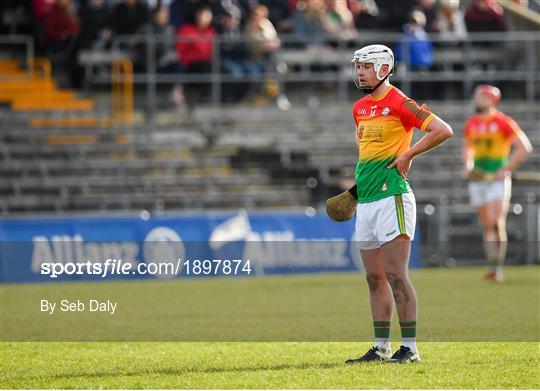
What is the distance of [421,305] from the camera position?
14.9 metres

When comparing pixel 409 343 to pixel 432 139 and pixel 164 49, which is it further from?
pixel 164 49

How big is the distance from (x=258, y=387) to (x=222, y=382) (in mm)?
367

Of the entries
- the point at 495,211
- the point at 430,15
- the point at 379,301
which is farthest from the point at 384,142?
the point at 430,15

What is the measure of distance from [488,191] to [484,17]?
8.44m

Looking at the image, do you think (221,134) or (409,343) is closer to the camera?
(409,343)

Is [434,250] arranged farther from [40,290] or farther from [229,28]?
[40,290]

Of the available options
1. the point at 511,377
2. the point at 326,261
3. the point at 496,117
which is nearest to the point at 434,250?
the point at 326,261

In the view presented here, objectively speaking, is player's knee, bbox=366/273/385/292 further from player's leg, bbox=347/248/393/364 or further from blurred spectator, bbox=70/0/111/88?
blurred spectator, bbox=70/0/111/88

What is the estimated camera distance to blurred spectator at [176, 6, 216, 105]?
25.1 meters

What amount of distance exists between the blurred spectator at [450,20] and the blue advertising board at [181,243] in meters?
6.46

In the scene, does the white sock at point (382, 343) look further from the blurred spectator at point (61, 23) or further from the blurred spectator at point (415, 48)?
the blurred spectator at point (415, 48)

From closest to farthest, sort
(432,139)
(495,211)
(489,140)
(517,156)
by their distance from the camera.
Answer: (432,139) < (517,156) < (495,211) < (489,140)

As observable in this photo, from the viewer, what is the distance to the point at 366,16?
89.9 ft

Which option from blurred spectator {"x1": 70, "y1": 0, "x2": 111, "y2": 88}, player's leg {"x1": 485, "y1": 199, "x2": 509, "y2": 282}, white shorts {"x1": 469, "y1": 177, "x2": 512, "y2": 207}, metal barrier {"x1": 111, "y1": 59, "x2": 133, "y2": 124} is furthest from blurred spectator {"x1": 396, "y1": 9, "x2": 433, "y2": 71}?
player's leg {"x1": 485, "y1": 199, "x2": 509, "y2": 282}
